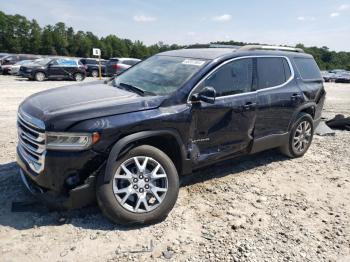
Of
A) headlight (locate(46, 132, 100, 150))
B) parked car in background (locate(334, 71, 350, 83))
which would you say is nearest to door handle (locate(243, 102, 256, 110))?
headlight (locate(46, 132, 100, 150))

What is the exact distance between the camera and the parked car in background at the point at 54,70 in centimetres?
2141

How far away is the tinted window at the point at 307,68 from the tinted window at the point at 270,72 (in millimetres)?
511

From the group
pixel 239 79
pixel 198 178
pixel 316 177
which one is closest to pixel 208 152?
pixel 198 178

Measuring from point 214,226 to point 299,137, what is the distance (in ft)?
9.72

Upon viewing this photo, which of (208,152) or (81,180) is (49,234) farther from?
(208,152)

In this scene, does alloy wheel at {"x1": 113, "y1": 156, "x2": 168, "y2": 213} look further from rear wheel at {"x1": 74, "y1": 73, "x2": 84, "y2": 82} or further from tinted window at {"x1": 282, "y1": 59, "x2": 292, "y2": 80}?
rear wheel at {"x1": 74, "y1": 73, "x2": 84, "y2": 82}

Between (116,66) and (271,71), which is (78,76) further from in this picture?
(271,71)

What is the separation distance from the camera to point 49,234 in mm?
3424

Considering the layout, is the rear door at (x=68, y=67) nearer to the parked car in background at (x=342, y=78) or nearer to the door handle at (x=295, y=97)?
the door handle at (x=295, y=97)

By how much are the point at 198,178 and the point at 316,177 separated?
184 centimetres

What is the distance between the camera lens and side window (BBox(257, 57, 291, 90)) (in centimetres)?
501

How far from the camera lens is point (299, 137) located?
596 cm

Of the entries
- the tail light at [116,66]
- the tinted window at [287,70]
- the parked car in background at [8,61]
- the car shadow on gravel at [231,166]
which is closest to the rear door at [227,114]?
the car shadow on gravel at [231,166]

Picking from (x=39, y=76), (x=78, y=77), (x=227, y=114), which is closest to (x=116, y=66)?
(x=78, y=77)
